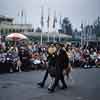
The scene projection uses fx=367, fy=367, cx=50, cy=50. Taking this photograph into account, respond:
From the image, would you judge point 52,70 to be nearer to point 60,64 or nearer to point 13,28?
point 60,64

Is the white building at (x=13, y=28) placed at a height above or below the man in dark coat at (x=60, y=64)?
above

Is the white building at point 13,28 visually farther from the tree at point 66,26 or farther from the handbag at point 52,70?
the handbag at point 52,70

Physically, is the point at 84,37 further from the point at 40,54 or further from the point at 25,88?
the point at 25,88

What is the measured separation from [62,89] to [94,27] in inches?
3734

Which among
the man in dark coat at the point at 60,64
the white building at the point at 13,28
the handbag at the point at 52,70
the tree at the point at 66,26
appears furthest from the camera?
the tree at the point at 66,26

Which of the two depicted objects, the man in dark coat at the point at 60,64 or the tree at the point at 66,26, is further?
the tree at the point at 66,26

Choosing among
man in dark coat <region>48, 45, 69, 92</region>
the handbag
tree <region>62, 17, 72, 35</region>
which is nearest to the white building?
tree <region>62, 17, 72, 35</region>

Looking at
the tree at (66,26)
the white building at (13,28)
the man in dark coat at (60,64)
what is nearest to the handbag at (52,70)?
the man in dark coat at (60,64)

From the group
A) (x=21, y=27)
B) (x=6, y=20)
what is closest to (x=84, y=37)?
Answer: (x=21, y=27)

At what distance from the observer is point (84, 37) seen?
296 feet

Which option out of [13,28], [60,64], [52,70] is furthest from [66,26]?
[60,64]

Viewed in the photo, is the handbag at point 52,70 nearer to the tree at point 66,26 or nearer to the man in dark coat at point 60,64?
the man in dark coat at point 60,64

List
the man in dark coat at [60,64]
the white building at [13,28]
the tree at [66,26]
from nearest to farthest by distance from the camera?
the man in dark coat at [60,64], the white building at [13,28], the tree at [66,26]

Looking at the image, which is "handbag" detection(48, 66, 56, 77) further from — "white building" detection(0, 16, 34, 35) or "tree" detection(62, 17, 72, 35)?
"tree" detection(62, 17, 72, 35)
